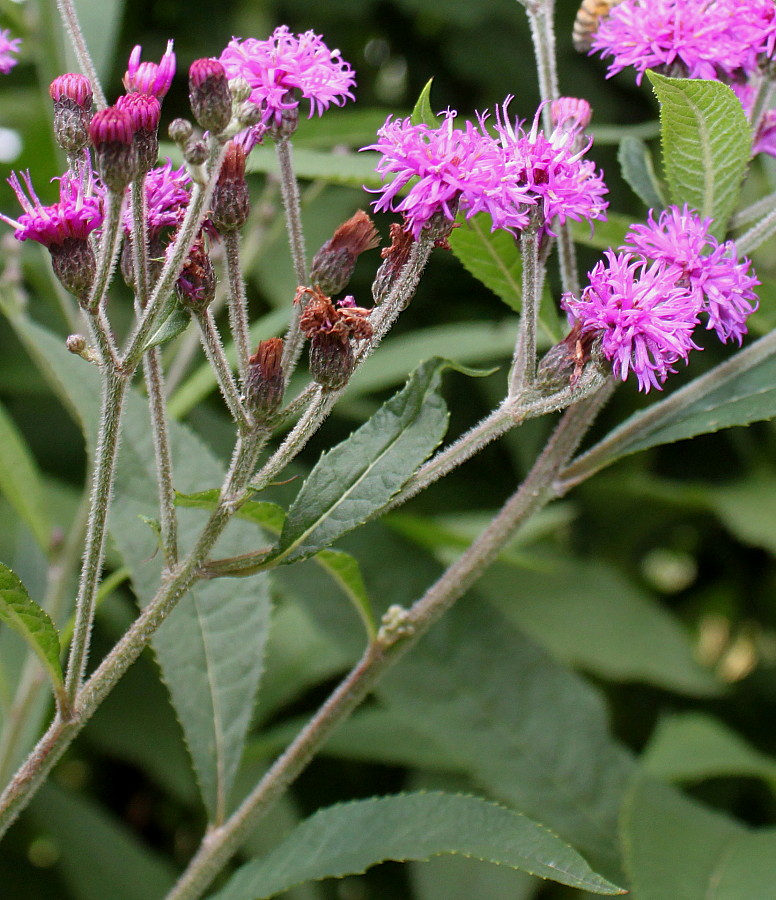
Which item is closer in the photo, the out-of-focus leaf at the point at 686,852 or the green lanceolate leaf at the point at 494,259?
the green lanceolate leaf at the point at 494,259

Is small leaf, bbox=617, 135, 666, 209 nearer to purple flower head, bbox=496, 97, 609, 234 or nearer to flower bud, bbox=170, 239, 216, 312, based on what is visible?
purple flower head, bbox=496, 97, 609, 234

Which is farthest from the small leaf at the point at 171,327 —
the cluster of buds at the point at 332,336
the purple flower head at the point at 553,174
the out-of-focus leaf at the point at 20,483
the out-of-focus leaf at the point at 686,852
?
the out-of-focus leaf at the point at 686,852

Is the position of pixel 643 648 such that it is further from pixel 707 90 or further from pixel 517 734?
pixel 707 90

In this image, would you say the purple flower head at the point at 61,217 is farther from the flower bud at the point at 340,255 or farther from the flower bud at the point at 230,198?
the flower bud at the point at 340,255

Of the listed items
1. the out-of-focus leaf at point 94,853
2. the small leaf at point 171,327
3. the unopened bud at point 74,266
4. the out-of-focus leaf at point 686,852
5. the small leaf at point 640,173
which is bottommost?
the out-of-focus leaf at point 94,853

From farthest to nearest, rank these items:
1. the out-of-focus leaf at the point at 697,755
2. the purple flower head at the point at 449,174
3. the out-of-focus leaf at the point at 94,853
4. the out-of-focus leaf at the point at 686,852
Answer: the out-of-focus leaf at the point at 94,853 < the out-of-focus leaf at the point at 697,755 < the out-of-focus leaf at the point at 686,852 < the purple flower head at the point at 449,174

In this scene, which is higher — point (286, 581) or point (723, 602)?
point (286, 581)

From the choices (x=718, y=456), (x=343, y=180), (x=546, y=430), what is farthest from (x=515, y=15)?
(x=343, y=180)
